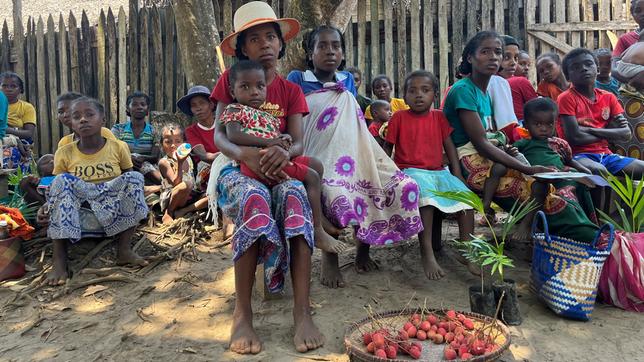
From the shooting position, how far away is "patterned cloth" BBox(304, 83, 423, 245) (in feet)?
10.7

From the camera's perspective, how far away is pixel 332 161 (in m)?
3.35

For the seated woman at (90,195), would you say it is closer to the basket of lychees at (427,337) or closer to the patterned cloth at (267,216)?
the patterned cloth at (267,216)

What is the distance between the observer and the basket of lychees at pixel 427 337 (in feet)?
7.58

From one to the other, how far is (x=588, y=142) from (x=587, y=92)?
1.43ft

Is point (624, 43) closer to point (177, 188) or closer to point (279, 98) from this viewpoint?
point (279, 98)

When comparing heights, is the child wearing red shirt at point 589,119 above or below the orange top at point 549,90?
below

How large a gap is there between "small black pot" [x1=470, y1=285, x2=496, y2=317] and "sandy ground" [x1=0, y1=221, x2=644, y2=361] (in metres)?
0.16

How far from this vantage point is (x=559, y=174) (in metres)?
3.14

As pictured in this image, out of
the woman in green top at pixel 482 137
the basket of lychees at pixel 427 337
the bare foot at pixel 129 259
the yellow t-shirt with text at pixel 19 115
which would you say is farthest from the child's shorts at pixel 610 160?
the yellow t-shirt with text at pixel 19 115

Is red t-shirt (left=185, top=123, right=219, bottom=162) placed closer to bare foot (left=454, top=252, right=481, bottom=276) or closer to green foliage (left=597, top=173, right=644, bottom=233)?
bare foot (left=454, top=252, right=481, bottom=276)

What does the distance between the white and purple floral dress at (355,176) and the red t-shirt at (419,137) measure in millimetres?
275

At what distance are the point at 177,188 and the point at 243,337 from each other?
7.46 feet

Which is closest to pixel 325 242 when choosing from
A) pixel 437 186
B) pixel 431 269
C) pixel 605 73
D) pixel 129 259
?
pixel 431 269

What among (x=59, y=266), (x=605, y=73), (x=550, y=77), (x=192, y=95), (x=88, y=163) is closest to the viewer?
(x=59, y=266)
